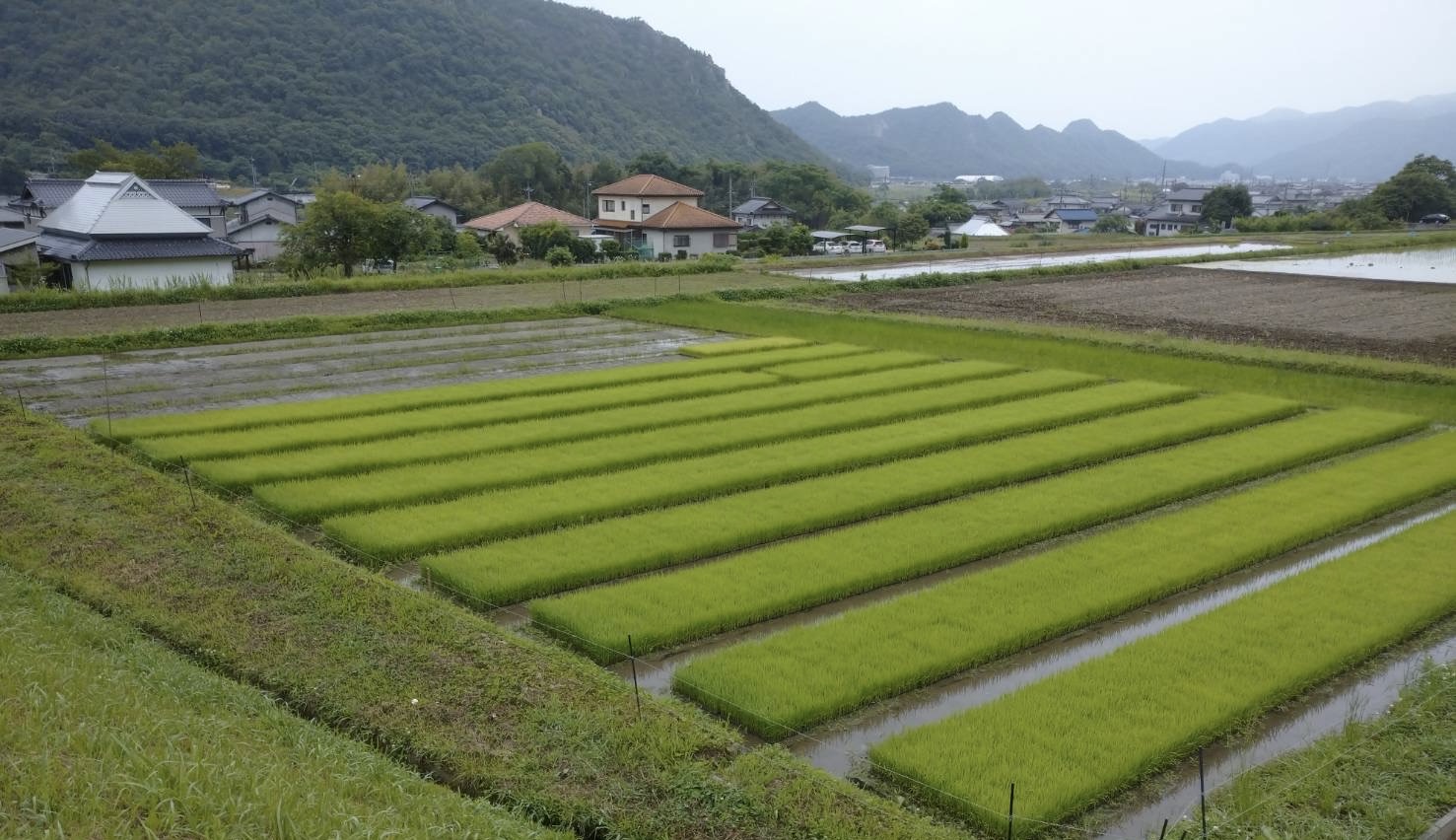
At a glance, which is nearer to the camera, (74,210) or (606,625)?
(606,625)

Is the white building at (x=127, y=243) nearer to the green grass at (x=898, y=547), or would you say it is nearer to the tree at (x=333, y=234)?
the tree at (x=333, y=234)

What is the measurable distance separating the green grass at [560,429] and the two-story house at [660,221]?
1185 inches

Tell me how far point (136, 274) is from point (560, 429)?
21159 millimetres

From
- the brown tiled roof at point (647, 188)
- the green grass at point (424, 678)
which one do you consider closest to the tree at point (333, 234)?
the brown tiled roof at point (647, 188)

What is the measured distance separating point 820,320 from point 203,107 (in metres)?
57.1

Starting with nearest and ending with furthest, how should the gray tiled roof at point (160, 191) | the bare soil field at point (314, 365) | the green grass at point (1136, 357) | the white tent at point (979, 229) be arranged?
the bare soil field at point (314, 365) → the green grass at point (1136, 357) → the gray tiled roof at point (160, 191) → the white tent at point (979, 229)

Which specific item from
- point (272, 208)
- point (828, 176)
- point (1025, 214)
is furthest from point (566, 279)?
point (1025, 214)

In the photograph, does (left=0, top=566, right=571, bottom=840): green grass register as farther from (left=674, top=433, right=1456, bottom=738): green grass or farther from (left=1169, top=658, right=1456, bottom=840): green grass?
(left=1169, top=658, right=1456, bottom=840): green grass

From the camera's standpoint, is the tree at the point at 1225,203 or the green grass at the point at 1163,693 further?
the tree at the point at 1225,203

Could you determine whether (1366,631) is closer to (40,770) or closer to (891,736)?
(891,736)

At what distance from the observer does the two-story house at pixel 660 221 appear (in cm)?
4875

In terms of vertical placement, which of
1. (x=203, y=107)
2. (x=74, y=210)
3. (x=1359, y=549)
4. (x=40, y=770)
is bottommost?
(x=1359, y=549)

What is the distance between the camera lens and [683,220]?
48.8m

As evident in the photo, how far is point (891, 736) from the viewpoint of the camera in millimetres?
6723
